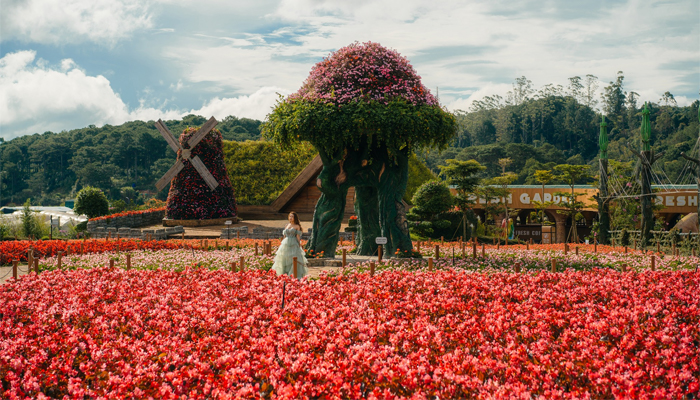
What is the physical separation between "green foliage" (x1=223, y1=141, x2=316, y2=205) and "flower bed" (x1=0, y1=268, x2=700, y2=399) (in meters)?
25.4

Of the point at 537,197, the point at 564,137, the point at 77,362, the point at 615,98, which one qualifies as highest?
the point at 615,98

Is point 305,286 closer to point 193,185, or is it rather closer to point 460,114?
point 193,185

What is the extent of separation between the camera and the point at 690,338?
4.96 meters

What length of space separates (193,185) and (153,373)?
2161cm

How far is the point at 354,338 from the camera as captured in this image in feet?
17.4

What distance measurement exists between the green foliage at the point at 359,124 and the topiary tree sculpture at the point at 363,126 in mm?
22

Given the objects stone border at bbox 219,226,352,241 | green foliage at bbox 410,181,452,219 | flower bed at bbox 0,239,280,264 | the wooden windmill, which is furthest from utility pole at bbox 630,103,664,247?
the wooden windmill

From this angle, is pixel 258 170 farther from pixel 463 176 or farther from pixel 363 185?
pixel 363 185

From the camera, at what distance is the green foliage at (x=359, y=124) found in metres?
11.6

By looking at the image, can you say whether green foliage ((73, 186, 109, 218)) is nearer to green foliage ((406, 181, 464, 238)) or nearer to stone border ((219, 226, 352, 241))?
stone border ((219, 226, 352, 241))

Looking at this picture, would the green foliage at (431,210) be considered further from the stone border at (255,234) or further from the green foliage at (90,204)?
the green foliage at (90,204)

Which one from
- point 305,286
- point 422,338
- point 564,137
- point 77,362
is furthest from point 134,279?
point 564,137

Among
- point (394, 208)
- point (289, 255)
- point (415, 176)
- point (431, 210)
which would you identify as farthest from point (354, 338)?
point (415, 176)

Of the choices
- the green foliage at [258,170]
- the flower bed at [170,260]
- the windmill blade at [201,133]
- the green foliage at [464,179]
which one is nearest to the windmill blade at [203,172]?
the windmill blade at [201,133]
